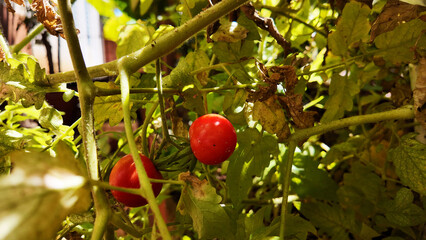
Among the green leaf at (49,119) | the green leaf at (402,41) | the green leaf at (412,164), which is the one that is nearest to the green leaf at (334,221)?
the green leaf at (412,164)

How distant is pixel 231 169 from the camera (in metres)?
0.66

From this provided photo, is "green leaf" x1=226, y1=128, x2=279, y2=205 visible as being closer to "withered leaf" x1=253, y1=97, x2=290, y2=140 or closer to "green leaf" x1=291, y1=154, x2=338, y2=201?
"withered leaf" x1=253, y1=97, x2=290, y2=140

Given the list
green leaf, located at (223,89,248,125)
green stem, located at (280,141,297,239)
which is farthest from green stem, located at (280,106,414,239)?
green leaf, located at (223,89,248,125)

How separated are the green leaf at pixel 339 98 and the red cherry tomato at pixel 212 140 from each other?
0.26 m

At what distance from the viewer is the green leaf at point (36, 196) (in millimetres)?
255

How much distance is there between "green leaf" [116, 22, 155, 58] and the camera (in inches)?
27.3

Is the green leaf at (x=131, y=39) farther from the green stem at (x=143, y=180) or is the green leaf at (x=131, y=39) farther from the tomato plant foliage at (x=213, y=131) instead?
the green stem at (x=143, y=180)

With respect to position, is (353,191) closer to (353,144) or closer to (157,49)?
(353,144)

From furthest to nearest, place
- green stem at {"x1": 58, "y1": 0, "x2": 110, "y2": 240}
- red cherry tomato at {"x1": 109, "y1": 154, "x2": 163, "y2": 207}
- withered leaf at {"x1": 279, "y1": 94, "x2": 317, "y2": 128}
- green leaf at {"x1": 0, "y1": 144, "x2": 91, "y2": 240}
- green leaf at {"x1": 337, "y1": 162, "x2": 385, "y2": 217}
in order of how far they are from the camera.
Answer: green leaf at {"x1": 337, "y1": 162, "x2": 385, "y2": 217}
withered leaf at {"x1": 279, "y1": 94, "x2": 317, "y2": 128}
red cherry tomato at {"x1": 109, "y1": 154, "x2": 163, "y2": 207}
green stem at {"x1": 58, "y1": 0, "x2": 110, "y2": 240}
green leaf at {"x1": 0, "y1": 144, "x2": 91, "y2": 240}

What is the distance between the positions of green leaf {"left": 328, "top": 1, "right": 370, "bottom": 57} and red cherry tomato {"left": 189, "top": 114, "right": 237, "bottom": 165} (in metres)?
0.33

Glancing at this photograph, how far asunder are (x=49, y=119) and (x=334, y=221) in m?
0.64

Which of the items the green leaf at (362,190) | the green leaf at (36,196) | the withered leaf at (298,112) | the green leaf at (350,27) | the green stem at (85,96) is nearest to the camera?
the green leaf at (36,196)

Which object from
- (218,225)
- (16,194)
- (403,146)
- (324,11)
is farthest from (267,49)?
(16,194)

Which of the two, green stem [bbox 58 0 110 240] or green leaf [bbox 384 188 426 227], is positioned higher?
green stem [bbox 58 0 110 240]
